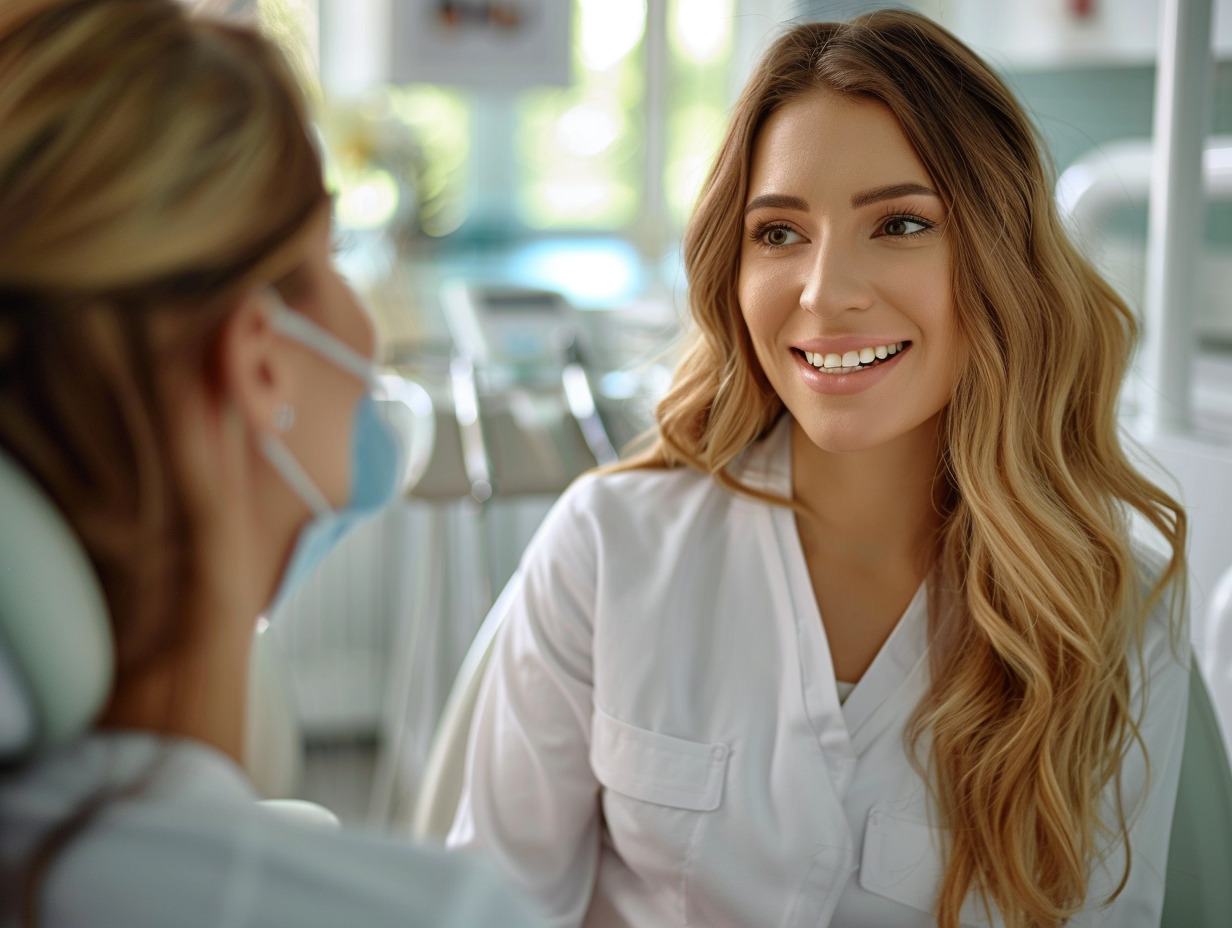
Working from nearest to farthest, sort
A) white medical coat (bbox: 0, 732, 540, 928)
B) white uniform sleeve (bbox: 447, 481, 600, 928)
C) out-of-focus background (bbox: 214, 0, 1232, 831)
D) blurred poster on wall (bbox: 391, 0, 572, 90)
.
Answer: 1. white medical coat (bbox: 0, 732, 540, 928)
2. white uniform sleeve (bbox: 447, 481, 600, 928)
3. out-of-focus background (bbox: 214, 0, 1232, 831)
4. blurred poster on wall (bbox: 391, 0, 572, 90)

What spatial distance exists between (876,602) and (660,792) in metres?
0.31

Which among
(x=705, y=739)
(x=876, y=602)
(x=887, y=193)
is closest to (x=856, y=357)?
(x=887, y=193)

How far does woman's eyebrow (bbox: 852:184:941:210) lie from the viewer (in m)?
1.17

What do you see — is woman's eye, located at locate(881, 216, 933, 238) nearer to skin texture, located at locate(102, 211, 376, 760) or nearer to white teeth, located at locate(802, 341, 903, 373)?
white teeth, located at locate(802, 341, 903, 373)

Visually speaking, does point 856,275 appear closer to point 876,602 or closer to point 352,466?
point 876,602

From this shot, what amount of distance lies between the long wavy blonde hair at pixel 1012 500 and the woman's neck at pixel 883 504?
0.03 metres

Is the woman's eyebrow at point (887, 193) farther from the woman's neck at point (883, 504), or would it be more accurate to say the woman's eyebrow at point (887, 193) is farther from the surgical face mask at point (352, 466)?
the surgical face mask at point (352, 466)

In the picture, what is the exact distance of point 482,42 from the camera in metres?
2.80

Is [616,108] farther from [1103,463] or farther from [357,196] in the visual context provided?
[1103,463]

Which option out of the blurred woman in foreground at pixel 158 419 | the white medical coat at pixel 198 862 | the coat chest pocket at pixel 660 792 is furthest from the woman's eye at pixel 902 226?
the white medical coat at pixel 198 862

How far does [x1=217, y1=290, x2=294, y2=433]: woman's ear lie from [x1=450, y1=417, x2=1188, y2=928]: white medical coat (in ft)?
2.06

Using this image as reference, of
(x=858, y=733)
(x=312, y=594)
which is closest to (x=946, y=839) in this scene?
(x=858, y=733)

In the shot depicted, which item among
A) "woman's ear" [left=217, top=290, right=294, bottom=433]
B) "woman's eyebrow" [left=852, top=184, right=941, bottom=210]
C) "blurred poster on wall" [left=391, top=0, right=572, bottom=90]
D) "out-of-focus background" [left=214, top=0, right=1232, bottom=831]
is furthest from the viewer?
"blurred poster on wall" [left=391, top=0, right=572, bottom=90]

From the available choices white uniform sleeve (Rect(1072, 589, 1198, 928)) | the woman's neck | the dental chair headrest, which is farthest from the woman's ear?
white uniform sleeve (Rect(1072, 589, 1198, 928))
